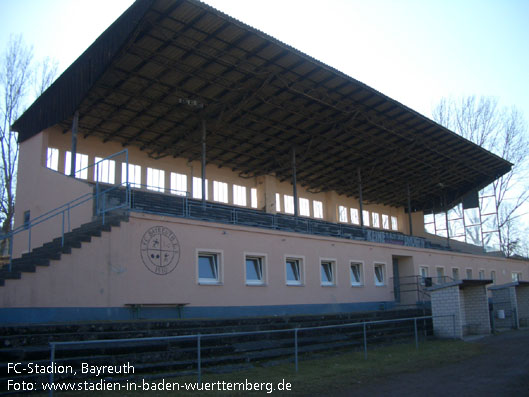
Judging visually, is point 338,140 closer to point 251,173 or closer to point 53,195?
point 251,173

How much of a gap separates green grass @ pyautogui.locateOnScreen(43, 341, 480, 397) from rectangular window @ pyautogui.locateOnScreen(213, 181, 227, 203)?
57.1ft

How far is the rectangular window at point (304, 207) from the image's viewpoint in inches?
1464

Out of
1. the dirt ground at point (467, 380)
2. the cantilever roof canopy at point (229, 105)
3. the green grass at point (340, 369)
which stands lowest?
the dirt ground at point (467, 380)

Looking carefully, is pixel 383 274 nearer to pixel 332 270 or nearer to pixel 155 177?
pixel 332 270

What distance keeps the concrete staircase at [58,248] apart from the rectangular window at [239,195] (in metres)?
16.9

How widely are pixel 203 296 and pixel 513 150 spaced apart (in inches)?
1485

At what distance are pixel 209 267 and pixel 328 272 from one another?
7.60m

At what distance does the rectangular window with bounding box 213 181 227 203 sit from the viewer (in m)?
31.3

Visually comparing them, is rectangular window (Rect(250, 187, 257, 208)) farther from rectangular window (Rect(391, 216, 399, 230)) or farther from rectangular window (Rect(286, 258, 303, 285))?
rectangular window (Rect(391, 216, 399, 230))

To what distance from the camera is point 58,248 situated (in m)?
13.5

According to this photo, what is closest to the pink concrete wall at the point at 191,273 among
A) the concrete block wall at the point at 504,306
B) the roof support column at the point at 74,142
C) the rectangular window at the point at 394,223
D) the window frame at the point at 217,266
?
the window frame at the point at 217,266

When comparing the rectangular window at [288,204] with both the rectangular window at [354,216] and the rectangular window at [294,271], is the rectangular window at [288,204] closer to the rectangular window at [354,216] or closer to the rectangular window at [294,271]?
the rectangular window at [354,216]

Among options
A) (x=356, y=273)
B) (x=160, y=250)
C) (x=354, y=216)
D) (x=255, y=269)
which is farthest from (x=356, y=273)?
(x=354, y=216)

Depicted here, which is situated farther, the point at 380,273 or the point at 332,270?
the point at 380,273
